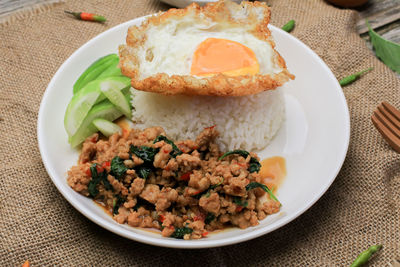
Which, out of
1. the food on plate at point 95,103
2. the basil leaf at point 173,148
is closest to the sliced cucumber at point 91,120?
the food on plate at point 95,103

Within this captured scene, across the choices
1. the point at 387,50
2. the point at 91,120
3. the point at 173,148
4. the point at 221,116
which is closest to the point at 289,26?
the point at 387,50

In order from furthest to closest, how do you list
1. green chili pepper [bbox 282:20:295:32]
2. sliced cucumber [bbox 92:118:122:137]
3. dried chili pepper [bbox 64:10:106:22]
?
dried chili pepper [bbox 64:10:106:22]
green chili pepper [bbox 282:20:295:32]
sliced cucumber [bbox 92:118:122:137]

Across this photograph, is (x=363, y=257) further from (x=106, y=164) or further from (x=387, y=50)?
(x=387, y=50)

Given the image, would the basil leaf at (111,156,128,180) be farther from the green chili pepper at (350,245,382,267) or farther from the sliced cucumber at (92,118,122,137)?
the green chili pepper at (350,245,382,267)

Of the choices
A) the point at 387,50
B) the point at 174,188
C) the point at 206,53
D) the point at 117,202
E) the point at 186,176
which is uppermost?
the point at 387,50

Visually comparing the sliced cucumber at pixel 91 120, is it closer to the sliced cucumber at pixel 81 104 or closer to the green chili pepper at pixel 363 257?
the sliced cucumber at pixel 81 104

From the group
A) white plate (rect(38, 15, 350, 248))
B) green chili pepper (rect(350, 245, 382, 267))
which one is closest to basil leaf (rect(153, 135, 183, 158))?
white plate (rect(38, 15, 350, 248))

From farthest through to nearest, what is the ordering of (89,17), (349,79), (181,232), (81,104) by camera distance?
(89,17), (349,79), (81,104), (181,232)
